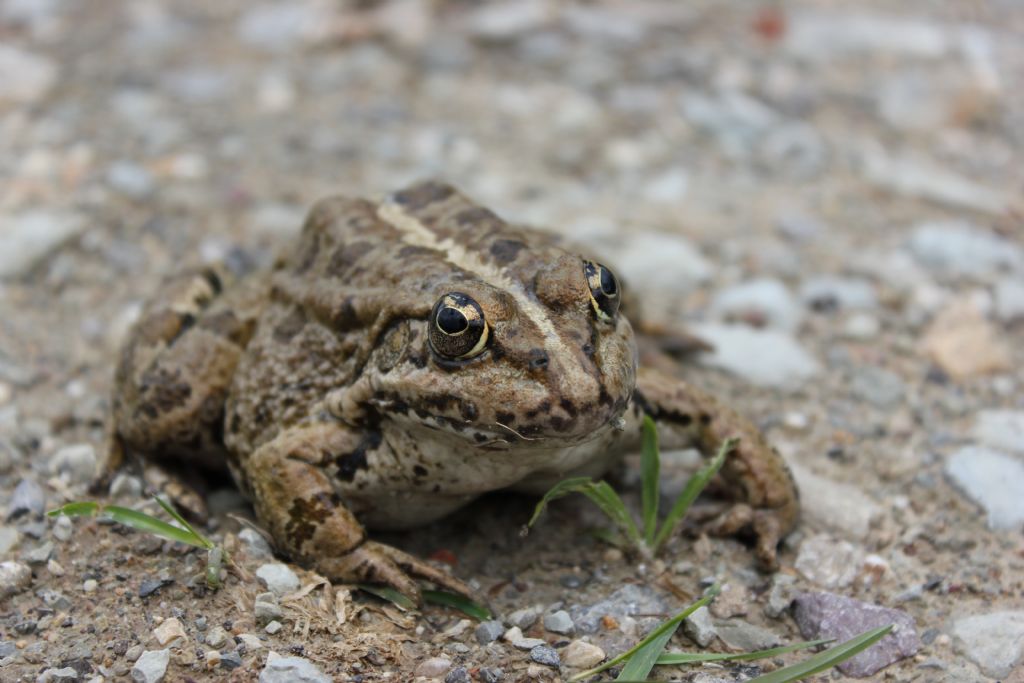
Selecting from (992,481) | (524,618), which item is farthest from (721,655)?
(992,481)

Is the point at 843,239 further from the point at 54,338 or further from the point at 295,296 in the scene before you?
the point at 54,338

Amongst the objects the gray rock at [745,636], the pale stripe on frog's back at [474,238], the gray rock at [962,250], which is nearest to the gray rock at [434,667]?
the gray rock at [745,636]

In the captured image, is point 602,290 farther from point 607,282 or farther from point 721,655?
point 721,655

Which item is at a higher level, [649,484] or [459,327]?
[459,327]

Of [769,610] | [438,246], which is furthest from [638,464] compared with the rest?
[438,246]

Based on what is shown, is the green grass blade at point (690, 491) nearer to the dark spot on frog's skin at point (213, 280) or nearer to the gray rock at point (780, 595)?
the gray rock at point (780, 595)
